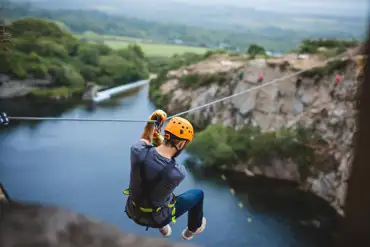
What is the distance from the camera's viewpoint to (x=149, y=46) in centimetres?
751

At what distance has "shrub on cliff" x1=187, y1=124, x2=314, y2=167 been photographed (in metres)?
7.51

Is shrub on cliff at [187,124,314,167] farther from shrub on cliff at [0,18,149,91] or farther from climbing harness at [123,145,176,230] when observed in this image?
climbing harness at [123,145,176,230]

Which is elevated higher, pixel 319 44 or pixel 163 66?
pixel 319 44

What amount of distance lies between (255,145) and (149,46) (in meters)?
2.26

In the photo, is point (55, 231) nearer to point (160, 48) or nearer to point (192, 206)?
point (192, 206)

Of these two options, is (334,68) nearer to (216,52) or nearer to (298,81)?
(298,81)

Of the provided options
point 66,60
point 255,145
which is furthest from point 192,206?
point 255,145

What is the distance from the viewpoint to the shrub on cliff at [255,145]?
24.6 feet

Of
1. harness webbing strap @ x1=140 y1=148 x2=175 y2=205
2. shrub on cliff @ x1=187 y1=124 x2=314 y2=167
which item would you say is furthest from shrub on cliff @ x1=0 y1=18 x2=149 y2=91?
harness webbing strap @ x1=140 y1=148 x2=175 y2=205

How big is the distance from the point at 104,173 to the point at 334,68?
4.08 meters

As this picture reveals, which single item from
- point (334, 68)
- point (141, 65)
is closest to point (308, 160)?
point (334, 68)

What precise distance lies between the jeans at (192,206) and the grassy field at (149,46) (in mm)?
5477

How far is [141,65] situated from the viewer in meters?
6.44

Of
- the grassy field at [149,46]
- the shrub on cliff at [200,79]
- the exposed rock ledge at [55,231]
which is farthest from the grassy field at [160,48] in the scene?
the exposed rock ledge at [55,231]
